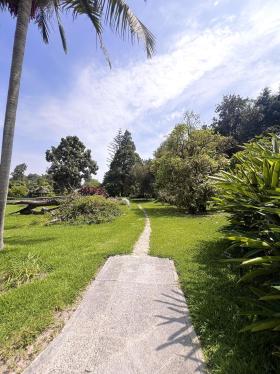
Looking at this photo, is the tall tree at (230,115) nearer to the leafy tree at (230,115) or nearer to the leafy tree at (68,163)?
the leafy tree at (230,115)

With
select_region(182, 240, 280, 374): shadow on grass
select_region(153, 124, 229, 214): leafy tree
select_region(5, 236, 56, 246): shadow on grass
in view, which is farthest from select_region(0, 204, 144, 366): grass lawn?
select_region(153, 124, 229, 214): leafy tree

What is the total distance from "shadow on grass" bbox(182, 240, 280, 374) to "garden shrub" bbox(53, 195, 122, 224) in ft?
30.7

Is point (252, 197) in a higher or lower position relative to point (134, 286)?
higher

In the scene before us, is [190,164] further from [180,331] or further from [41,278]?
[180,331]

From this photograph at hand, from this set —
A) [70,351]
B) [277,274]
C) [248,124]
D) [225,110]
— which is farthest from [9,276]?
[225,110]

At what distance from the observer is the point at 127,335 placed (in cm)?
298

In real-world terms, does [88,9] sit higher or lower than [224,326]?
higher

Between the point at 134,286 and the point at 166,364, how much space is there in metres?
1.96

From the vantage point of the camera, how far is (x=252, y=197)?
3.98 meters

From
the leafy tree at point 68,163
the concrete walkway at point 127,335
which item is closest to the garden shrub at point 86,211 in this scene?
the concrete walkway at point 127,335

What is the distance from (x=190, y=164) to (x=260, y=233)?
14341mm

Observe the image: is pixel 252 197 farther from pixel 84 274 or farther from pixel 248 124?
pixel 248 124

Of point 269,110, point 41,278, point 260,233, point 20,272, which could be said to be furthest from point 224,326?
point 269,110

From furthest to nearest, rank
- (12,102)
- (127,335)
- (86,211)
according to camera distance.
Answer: (86,211)
(12,102)
(127,335)
